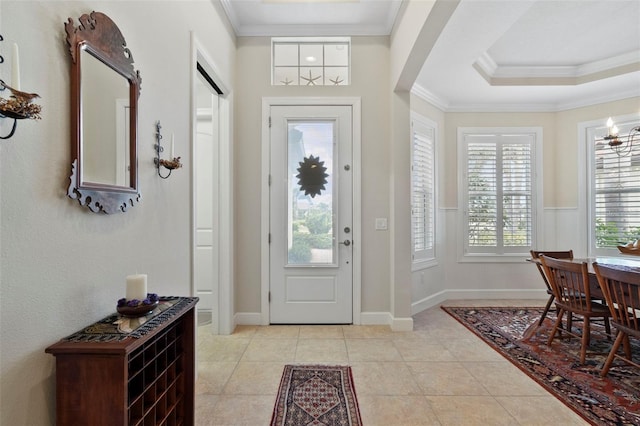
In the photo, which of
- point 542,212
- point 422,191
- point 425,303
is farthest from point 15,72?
point 542,212

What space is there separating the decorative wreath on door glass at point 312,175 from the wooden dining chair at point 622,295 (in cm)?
241

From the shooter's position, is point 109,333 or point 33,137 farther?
point 109,333

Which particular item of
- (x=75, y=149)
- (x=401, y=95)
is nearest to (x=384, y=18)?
(x=401, y=95)

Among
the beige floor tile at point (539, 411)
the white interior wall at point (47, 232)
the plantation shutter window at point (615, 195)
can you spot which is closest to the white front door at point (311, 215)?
the beige floor tile at point (539, 411)

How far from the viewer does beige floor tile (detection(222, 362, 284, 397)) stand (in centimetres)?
216

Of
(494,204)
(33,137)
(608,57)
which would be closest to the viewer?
(33,137)

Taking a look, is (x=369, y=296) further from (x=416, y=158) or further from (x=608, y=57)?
(x=608, y=57)

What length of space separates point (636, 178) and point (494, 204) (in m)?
1.69

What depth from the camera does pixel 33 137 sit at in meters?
1.00

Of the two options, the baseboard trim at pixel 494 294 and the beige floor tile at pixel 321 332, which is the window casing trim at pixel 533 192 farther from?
the beige floor tile at pixel 321 332

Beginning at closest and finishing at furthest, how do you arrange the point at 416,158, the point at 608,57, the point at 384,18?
the point at 384,18, the point at 608,57, the point at 416,158

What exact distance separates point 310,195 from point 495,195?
9.62 feet

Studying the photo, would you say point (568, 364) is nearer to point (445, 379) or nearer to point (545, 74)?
point (445, 379)

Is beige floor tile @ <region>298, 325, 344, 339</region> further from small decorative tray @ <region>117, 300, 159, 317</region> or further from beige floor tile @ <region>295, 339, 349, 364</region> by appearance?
small decorative tray @ <region>117, 300, 159, 317</region>
